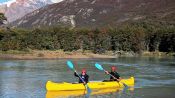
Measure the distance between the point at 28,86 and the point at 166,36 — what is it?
318ft

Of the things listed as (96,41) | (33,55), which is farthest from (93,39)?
(33,55)

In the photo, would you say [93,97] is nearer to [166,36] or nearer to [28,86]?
[28,86]

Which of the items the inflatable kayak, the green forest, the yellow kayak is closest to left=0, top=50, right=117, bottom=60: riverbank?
the green forest

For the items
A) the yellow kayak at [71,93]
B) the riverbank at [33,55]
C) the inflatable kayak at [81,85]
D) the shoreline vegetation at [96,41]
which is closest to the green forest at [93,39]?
the shoreline vegetation at [96,41]

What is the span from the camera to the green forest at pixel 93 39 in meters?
124

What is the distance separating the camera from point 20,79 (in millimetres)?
48438

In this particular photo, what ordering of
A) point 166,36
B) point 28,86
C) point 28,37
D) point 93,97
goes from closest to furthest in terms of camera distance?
1. point 93,97
2. point 28,86
3. point 28,37
4. point 166,36

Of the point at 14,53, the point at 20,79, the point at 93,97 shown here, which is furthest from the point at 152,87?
the point at 14,53

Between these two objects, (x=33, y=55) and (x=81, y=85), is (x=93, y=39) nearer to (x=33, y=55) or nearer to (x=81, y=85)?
(x=33, y=55)

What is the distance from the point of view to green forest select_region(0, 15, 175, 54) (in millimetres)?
123500

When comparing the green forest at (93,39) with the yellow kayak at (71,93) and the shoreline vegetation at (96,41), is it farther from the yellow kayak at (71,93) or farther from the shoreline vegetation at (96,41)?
the yellow kayak at (71,93)

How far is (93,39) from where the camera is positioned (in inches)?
5330

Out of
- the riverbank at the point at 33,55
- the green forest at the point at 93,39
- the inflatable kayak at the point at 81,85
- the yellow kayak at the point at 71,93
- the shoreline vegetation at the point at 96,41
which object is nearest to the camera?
the yellow kayak at the point at 71,93

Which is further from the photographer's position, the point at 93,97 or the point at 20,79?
the point at 20,79
